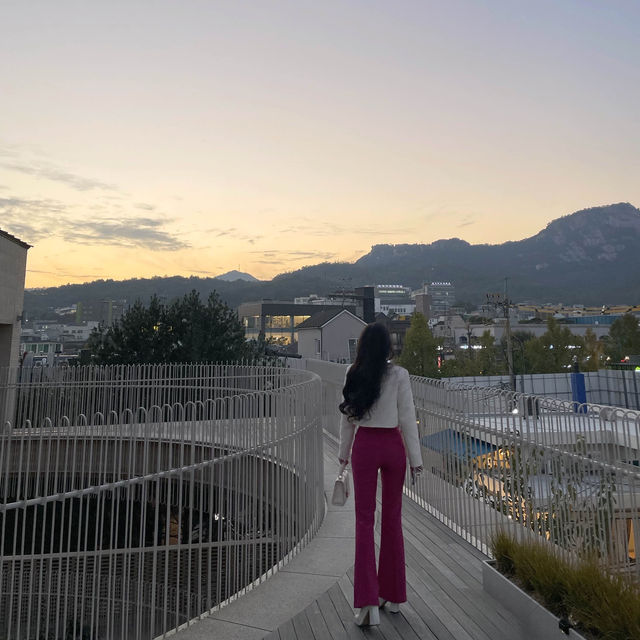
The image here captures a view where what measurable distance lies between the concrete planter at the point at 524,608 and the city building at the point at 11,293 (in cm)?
1745

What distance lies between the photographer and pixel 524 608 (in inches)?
130

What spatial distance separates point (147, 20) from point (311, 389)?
19.0 meters

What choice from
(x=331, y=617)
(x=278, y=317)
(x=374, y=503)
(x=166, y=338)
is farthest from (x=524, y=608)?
(x=278, y=317)

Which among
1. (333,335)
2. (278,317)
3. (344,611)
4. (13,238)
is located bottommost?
(344,611)

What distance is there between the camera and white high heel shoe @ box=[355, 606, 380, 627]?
3318 millimetres

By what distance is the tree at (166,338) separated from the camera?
2230 cm

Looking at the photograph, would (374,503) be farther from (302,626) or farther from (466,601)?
(466,601)

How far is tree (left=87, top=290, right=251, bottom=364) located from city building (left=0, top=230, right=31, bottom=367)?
17.6 ft

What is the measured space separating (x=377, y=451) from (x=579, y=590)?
1506 millimetres

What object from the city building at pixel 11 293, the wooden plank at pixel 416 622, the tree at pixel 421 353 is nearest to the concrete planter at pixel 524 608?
the wooden plank at pixel 416 622

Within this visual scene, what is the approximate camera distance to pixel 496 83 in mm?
29078

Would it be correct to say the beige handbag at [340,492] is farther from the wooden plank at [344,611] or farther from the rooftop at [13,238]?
the rooftop at [13,238]

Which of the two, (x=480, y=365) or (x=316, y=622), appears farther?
(x=480, y=365)

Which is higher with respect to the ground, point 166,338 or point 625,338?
point 625,338
